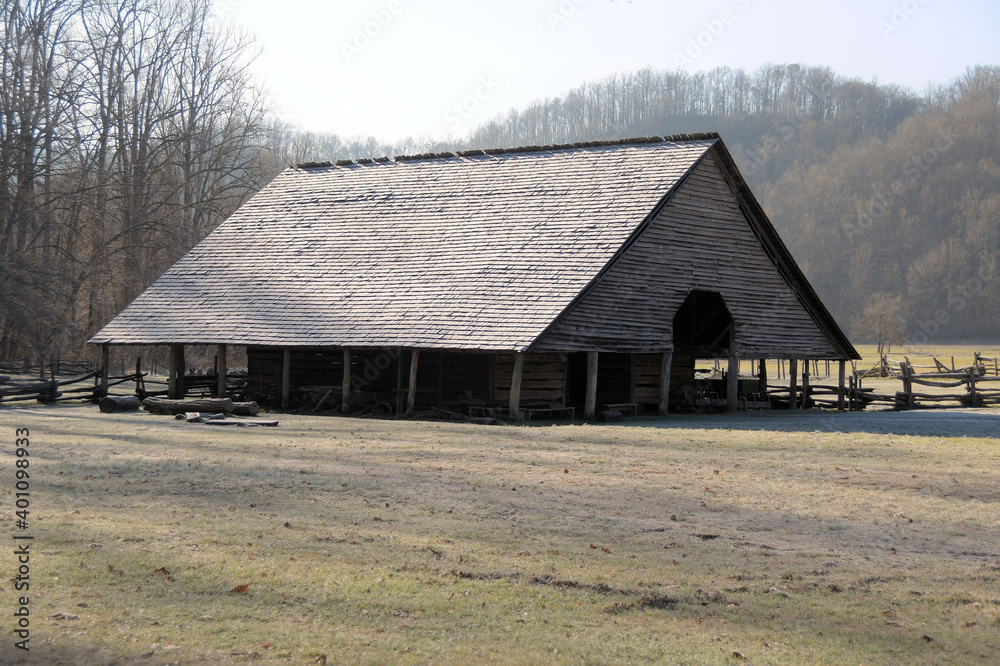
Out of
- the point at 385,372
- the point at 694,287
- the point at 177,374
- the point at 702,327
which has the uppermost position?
the point at 694,287

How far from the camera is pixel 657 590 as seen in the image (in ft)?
25.2

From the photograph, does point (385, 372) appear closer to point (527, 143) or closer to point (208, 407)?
point (208, 407)

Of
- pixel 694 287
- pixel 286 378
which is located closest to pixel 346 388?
pixel 286 378

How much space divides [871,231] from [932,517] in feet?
359

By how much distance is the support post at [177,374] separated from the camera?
26781 mm

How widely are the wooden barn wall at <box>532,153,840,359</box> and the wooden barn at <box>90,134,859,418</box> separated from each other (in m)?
0.05

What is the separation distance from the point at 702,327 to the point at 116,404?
55.0 ft

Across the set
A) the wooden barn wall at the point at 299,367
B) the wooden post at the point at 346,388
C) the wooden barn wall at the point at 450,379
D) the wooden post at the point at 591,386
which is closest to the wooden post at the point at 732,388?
the wooden post at the point at 591,386

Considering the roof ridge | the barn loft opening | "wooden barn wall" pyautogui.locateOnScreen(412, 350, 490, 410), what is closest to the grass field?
"wooden barn wall" pyautogui.locateOnScreen(412, 350, 490, 410)

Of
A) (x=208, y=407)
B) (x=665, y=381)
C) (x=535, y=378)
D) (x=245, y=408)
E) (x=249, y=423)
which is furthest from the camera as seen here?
(x=665, y=381)

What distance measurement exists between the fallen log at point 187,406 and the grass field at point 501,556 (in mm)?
5735

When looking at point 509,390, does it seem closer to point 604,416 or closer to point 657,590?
point 604,416

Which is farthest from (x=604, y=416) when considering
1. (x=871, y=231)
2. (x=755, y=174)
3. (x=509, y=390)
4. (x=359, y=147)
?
(x=755, y=174)

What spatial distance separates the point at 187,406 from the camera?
849 inches
